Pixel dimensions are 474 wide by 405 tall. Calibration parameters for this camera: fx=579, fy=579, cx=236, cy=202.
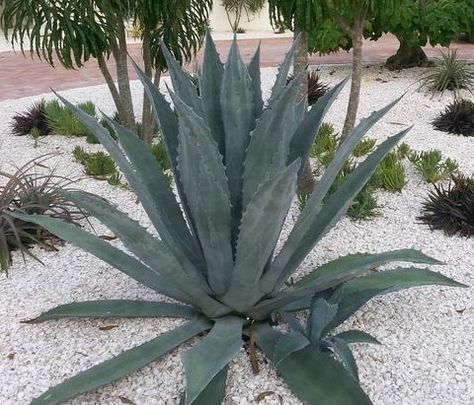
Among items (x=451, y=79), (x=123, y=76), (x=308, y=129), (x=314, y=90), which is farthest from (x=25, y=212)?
(x=451, y=79)

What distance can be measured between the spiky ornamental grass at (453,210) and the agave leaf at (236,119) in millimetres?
1611

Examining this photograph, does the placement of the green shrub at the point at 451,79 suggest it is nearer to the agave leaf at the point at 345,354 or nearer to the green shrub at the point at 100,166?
the green shrub at the point at 100,166

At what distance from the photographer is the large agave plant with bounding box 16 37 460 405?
6.04 feet

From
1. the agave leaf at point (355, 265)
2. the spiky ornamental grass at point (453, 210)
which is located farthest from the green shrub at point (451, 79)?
the agave leaf at point (355, 265)

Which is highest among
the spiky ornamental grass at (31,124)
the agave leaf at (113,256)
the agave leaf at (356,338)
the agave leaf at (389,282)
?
the agave leaf at (113,256)

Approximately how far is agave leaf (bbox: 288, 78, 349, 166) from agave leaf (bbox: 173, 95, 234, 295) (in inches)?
14.6

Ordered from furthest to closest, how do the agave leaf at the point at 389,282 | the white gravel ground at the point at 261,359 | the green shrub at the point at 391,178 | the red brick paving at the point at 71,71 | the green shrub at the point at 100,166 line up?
the red brick paving at the point at 71,71, the green shrub at the point at 100,166, the green shrub at the point at 391,178, the agave leaf at the point at 389,282, the white gravel ground at the point at 261,359

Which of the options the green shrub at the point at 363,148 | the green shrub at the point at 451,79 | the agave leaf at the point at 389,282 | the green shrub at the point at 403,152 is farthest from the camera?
the green shrub at the point at 451,79

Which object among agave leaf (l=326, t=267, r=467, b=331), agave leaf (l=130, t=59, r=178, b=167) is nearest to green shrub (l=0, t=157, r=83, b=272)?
agave leaf (l=130, t=59, r=178, b=167)

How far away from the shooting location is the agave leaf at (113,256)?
221 cm

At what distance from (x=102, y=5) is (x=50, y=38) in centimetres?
45

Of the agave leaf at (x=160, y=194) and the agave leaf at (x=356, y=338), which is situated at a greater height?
the agave leaf at (x=160, y=194)

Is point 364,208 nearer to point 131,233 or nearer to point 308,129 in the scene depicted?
point 308,129

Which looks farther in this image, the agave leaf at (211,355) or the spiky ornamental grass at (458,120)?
the spiky ornamental grass at (458,120)
